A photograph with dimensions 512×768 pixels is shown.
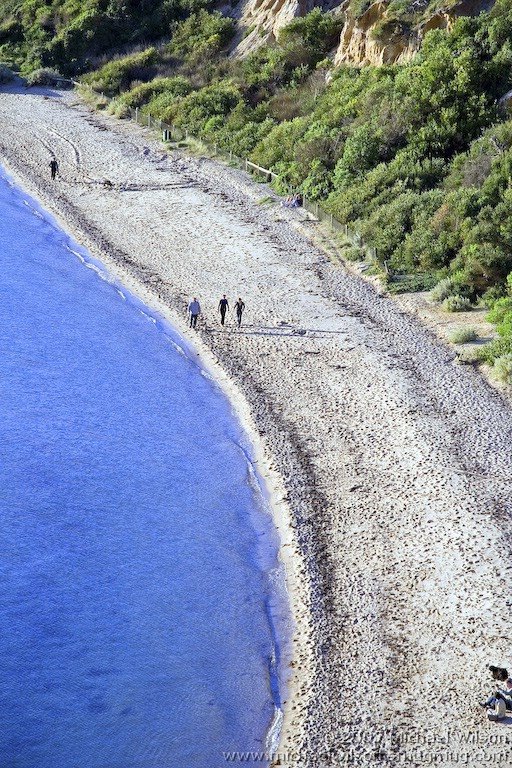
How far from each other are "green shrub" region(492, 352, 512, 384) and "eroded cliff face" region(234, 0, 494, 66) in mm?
22290

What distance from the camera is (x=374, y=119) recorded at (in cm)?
4481

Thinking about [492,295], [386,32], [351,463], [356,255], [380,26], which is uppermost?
[380,26]

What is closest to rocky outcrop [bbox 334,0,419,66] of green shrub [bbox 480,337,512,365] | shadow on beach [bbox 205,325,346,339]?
shadow on beach [bbox 205,325,346,339]

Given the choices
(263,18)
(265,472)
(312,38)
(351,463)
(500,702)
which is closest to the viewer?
(500,702)

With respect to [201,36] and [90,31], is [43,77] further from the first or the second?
[201,36]

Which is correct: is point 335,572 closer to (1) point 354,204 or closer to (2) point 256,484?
(2) point 256,484

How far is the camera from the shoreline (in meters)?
19.8

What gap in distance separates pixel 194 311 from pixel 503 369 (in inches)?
417

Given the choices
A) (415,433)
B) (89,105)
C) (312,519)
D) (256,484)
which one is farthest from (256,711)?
(89,105)

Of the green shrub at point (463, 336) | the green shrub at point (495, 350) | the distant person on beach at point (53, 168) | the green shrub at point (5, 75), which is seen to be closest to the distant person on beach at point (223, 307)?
the green shrub at point (463, 336)

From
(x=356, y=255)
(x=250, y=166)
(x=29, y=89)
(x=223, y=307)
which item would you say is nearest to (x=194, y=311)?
(x=223, y=307)

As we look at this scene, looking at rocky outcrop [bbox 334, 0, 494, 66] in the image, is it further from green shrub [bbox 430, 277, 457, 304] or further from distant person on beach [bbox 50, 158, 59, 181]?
green shrub [bbox 430, 277, 457, 304]

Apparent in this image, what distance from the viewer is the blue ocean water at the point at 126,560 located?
18797mm

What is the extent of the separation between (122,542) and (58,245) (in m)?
22.5
